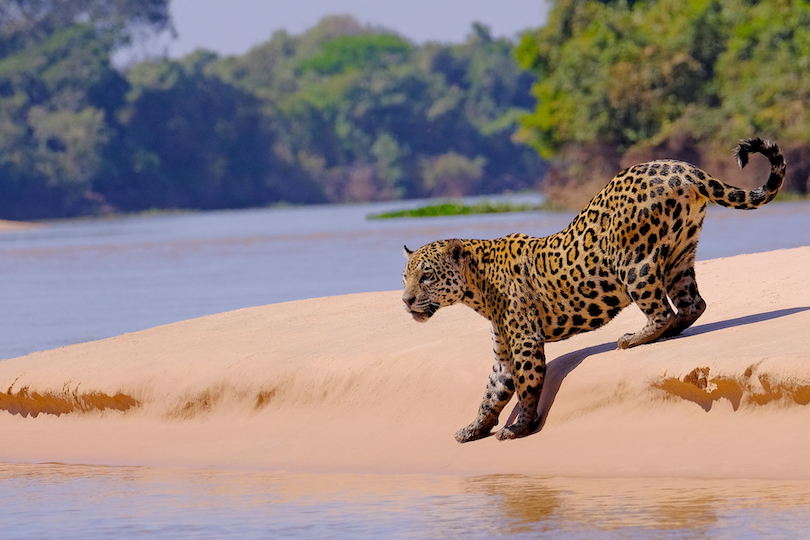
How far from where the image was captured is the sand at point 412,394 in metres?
8.26

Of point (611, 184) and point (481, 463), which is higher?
point (611, 184)

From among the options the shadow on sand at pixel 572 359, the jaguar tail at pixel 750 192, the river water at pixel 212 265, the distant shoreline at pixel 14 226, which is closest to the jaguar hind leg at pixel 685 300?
the shadow on sand at pixel 572 359

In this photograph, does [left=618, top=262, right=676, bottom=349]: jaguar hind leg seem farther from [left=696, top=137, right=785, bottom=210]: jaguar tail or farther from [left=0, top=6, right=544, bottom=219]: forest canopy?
[left=0, top=6, right=544, bottom=219]: forest canopy

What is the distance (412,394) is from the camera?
10047 millimetres

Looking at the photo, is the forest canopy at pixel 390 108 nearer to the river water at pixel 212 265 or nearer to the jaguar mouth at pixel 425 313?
the river water at pixel 212 265

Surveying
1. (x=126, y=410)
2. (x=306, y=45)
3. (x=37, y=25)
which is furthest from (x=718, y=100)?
(x=306, y=45)

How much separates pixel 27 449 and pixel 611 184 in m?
5.08

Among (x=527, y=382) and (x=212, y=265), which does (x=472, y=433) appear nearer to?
(x=527, y=382)

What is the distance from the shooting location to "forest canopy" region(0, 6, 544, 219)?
291ft

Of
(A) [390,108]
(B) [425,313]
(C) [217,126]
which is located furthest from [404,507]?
(A) [390,108]

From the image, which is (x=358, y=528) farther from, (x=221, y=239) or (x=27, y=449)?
(x=221, y=239)

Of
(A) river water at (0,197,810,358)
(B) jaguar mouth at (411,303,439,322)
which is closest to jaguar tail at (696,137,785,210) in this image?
(B) jaguar mouth at (411,303,439,322)

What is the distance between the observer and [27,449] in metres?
10.9

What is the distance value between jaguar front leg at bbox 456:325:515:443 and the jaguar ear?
→ 524mm
